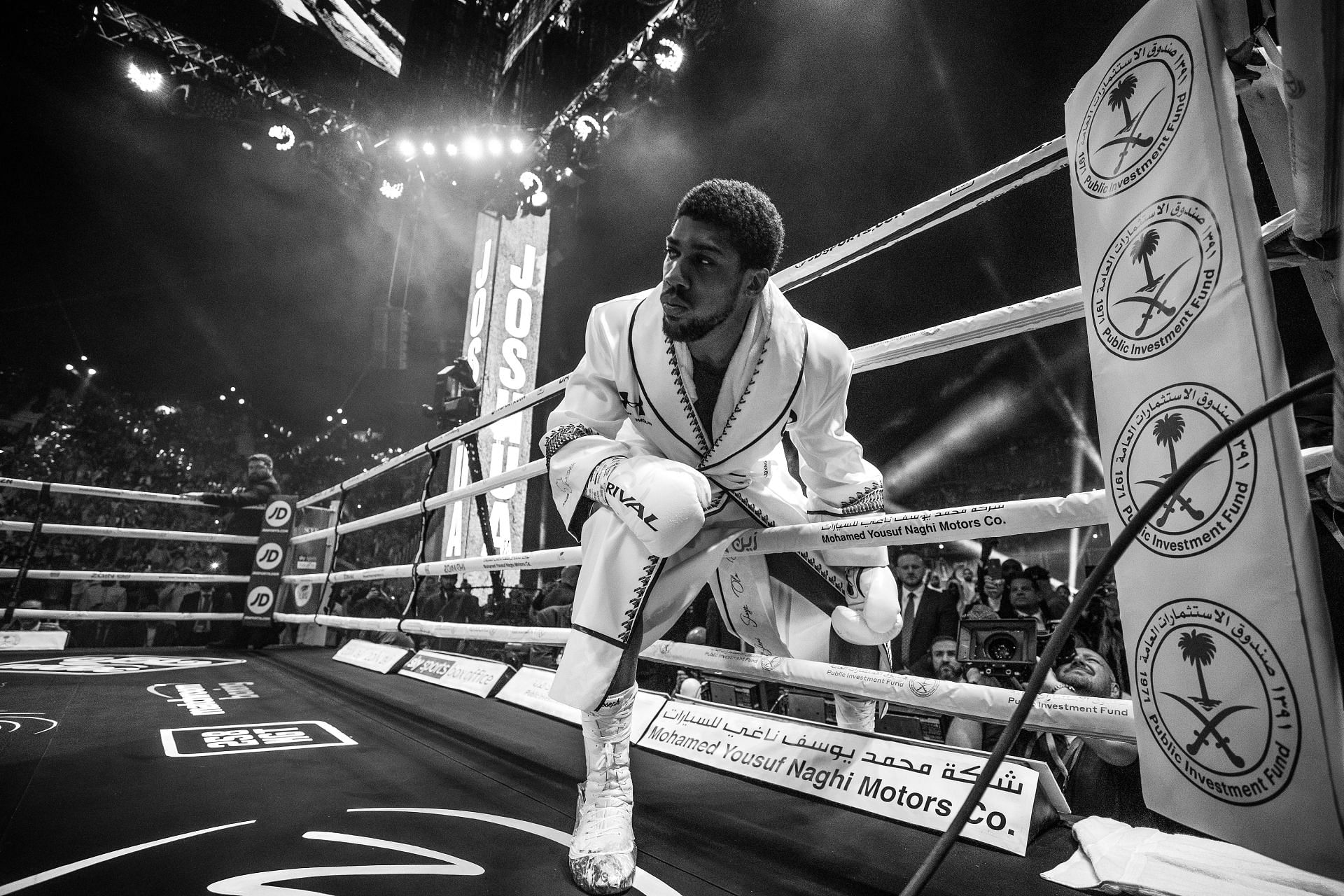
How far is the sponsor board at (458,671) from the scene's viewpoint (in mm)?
2502

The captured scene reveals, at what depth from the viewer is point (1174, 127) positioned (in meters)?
0.81

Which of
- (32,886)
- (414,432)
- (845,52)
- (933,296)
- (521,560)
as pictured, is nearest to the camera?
(32,886)

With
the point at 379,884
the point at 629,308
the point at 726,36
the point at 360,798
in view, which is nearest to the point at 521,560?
the point at 360,798

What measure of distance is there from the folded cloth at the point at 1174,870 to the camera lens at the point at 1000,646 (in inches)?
49.4

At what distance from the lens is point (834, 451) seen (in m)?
1.37

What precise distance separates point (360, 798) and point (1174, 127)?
1.71 m

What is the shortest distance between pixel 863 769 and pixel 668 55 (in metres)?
7.83

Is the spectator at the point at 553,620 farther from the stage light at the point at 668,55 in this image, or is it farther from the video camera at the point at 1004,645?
the stage light at the point at 668,55

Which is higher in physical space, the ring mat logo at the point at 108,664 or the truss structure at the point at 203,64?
the truss structure at the point at 203,64

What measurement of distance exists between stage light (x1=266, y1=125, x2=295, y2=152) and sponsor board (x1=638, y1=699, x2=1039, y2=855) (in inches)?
399

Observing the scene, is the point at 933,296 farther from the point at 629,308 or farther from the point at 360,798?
the point at 360,798

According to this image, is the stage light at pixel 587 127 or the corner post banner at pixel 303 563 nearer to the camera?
the corner post banner at pixel 303 563

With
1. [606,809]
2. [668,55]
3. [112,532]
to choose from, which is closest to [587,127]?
[668,55]

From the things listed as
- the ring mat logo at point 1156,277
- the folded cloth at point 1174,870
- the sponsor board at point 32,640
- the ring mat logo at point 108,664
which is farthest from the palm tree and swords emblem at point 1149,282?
the sponsor board at point 32,640
